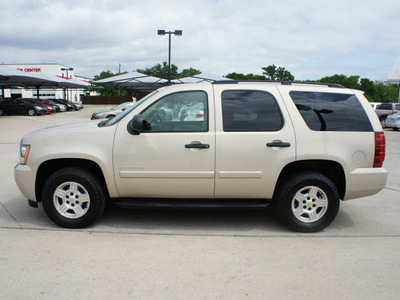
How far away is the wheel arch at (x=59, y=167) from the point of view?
178 inches

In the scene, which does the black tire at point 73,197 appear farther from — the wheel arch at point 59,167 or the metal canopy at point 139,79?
the metal canopy at point 139,79

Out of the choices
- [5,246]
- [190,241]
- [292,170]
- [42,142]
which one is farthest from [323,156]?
[5,246]

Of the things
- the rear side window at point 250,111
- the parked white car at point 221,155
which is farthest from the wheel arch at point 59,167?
the rear side window at point 250,111

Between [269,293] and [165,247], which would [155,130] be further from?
[269,293]

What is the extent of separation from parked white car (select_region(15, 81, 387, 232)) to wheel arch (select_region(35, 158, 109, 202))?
0.5 inches

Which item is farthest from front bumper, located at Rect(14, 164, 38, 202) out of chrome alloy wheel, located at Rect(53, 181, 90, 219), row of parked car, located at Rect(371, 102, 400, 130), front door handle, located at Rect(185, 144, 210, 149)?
row of parked car, located at Rect(371, 102, 400, 130)

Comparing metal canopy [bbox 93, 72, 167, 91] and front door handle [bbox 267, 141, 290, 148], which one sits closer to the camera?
front door handle [bbox 267, 141, 290, 148]

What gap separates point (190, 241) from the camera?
13.8 feet

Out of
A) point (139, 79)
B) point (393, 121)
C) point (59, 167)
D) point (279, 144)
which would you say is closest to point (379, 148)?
point (279, 144)

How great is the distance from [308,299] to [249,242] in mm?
1243

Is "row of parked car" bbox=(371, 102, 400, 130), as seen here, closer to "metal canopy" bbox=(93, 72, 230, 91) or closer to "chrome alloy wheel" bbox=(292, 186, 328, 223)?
"metal canopy" bbox=(93, 72, 230, 91)

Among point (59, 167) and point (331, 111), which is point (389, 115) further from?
point (59, 167)

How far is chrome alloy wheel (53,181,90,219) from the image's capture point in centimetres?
443

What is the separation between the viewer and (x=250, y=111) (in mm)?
4414
